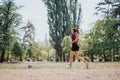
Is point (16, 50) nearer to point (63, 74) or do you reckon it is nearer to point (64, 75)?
point (63, 74)

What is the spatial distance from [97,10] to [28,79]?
34.8 meters

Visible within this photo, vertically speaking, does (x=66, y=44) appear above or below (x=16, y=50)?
above

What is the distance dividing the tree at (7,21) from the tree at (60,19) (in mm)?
7445

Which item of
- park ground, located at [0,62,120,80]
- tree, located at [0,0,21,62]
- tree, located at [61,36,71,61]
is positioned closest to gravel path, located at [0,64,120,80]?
park ground, located at [0,62,120,80]

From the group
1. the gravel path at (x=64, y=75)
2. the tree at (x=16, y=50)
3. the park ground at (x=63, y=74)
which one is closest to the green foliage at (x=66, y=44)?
A: the tree at (x=16, y=50)

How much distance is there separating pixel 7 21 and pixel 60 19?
36.9 ft

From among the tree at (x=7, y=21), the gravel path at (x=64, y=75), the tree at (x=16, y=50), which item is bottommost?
the gravel path at (x=64, y=75)

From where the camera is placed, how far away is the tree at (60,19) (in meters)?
64.7

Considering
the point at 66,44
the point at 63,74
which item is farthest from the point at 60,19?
the point at 63,74

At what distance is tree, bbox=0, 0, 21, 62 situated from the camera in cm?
6125

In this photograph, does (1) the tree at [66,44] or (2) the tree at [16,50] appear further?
(2) the tree at [16,50]

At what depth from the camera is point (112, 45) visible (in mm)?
61750

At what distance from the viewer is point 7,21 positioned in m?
63.4

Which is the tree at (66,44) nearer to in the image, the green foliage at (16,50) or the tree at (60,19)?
the tree at (60,19)
